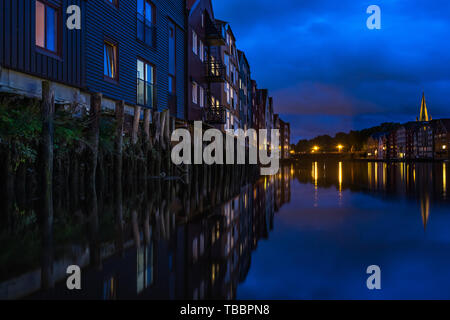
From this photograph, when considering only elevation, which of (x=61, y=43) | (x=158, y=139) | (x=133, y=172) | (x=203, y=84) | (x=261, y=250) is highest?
(x=203, y=84)

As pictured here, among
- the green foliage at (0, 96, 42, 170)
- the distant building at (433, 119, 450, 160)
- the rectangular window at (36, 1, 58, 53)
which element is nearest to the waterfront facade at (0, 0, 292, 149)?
the rectangular window at (36, 1, 58, 53)

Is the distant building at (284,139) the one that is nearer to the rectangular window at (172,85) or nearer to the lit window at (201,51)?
the lit window at (201,51)

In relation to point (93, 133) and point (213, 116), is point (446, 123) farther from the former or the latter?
point (93, 133)

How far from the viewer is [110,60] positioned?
52.7ft

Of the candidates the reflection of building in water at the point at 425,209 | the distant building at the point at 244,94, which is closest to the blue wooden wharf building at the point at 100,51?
the reflection of building in water at the point at 425,209

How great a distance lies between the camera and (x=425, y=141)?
138 m

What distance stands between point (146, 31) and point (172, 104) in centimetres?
474

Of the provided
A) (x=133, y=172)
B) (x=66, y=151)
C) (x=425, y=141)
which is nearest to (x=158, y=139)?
(x=133, y=172)

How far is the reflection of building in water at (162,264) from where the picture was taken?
375 cm

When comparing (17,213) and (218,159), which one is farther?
(218,159)

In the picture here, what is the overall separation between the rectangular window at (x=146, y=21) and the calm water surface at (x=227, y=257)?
1214 centimetres

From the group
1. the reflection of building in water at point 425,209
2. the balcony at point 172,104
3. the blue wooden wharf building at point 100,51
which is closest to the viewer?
the reflection of building in water at point 425,209
